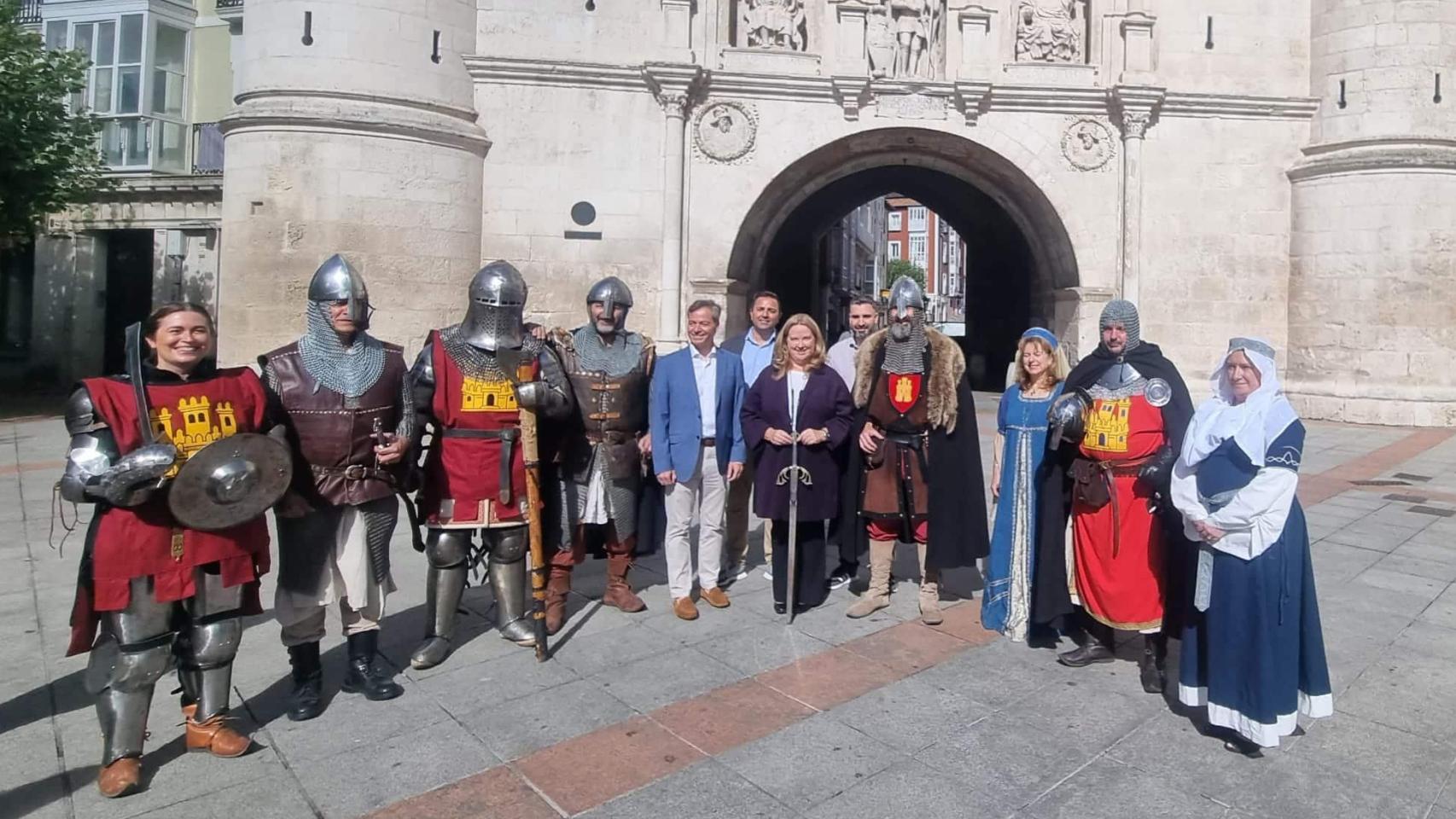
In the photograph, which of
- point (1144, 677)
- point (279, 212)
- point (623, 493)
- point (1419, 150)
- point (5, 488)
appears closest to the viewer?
point (1144, 677)

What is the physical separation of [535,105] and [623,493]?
962cm

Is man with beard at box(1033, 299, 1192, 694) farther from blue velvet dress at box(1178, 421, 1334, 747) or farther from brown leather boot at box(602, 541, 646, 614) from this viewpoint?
brown leather boot at box(602, 541, 646, 614)

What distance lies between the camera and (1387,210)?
1291 cm

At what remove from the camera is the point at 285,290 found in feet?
38.1

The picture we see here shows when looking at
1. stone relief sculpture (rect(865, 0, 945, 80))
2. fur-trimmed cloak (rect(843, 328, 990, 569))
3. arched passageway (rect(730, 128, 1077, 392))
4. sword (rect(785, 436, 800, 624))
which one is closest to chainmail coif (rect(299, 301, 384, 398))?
sword (rect(785, 436, 800, 624))

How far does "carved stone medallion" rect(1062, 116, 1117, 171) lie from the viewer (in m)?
13.6

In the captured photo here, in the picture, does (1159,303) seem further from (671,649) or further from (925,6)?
(671,649)

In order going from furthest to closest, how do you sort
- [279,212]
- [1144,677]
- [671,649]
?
[279,212]
[671,649]
[1144,677]

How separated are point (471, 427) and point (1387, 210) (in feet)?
46.5

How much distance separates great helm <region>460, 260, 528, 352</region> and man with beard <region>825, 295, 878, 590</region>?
1.88 metres

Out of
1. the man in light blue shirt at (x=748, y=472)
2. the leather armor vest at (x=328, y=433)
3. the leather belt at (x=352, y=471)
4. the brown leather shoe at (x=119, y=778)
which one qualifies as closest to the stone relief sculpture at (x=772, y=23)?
the man in light blue shirt at (x=748, y=472)

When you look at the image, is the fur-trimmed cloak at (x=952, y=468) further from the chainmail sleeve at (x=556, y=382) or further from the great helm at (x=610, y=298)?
the chainmail sleeve at (x=556, y=382)

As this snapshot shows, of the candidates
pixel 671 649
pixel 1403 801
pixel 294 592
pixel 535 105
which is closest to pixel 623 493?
pixel 671 649

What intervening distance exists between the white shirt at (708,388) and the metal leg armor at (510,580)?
4.18 feet
